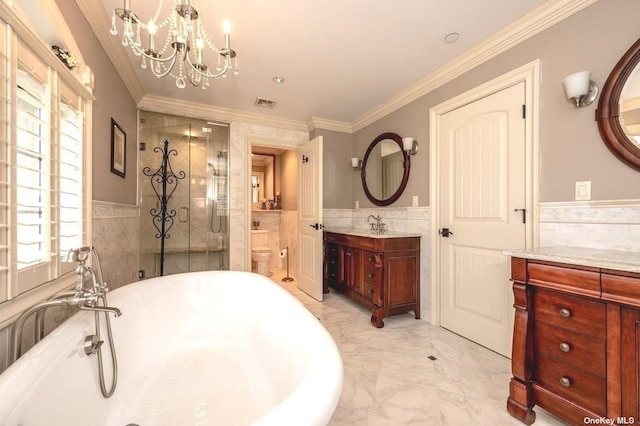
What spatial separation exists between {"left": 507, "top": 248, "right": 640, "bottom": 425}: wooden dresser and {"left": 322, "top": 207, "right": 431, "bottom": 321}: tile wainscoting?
125cm

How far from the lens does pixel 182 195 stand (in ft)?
10.6

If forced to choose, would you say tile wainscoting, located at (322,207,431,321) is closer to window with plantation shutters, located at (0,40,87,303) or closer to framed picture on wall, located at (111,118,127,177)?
framed picture on wall, located at (111,118,127,177)

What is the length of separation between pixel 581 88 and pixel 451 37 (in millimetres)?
961

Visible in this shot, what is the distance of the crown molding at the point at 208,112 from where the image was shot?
301cm

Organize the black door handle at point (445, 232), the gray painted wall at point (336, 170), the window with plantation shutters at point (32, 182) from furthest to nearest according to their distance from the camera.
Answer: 1. the gray painted wall at point (336, 170)
2. the black door handle at point (445, 232)
3. the window with plantation shutters at point (32, 182)

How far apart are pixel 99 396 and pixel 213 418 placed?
51cm

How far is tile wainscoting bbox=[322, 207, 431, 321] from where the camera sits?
262 centimetres

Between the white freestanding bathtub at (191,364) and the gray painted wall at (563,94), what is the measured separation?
1.82 metres

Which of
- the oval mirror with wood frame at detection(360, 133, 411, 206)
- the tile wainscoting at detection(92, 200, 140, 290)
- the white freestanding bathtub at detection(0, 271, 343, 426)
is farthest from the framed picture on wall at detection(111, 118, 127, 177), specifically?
the oval mirror with wood frame at detection(360, 133, 411, 206)

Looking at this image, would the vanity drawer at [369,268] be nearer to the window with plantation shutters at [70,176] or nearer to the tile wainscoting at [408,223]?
the tile wainscoting at [408,223]

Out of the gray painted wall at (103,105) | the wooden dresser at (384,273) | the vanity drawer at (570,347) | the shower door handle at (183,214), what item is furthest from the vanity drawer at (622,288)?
the shower door handle at (183,214)

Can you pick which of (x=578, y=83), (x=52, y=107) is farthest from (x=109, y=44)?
(x=578, y=83)

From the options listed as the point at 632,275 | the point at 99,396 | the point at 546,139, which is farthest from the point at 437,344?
the point at 99,396

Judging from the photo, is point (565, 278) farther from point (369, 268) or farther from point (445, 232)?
point (369, 268)
